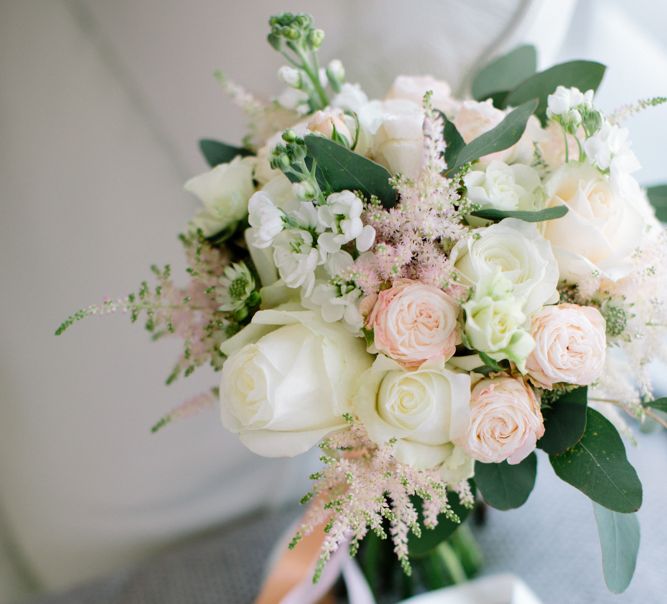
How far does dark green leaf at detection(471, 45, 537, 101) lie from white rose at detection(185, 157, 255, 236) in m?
0.30

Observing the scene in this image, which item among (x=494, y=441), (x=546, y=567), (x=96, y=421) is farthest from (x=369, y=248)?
(x=96, y=421)

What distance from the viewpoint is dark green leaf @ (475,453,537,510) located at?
55cm

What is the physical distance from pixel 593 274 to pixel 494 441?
160 millimetres

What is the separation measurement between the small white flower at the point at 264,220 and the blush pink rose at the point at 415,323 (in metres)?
0.10

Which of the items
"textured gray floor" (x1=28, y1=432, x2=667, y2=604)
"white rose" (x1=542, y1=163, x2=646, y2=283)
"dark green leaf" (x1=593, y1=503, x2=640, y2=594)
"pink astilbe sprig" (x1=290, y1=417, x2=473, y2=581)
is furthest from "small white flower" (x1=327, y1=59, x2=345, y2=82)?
"textured gray floor" (x1=28, y1=432, x2=667, y2=604)

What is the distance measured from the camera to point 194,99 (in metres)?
0.92

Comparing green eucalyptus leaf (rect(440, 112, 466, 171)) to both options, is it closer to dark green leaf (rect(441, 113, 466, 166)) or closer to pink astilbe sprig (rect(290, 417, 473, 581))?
dark green leaf (rect(441, 113, 466, 166))

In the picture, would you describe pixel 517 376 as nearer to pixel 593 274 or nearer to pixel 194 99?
pixel 593 274

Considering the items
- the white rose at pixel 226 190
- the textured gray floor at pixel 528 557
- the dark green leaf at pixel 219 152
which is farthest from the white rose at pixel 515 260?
the textured gray floor at pixel 528 557

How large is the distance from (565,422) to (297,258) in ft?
0.87

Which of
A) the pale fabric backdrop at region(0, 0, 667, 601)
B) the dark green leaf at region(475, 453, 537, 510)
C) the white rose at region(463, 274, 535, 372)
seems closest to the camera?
the white rose at region(463, 274, 535, 372)

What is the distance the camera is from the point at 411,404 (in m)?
0.48

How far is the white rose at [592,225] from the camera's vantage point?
1.66 ft

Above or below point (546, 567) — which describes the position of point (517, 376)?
above
